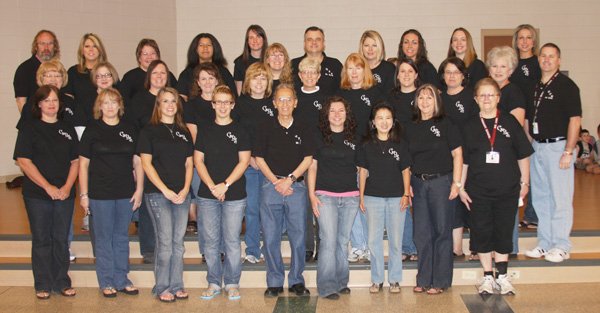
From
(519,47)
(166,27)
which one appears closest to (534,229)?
(519,47)

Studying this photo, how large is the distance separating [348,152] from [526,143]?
1.34 meters

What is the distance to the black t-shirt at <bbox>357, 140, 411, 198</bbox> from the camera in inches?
191

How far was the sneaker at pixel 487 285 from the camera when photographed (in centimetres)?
492

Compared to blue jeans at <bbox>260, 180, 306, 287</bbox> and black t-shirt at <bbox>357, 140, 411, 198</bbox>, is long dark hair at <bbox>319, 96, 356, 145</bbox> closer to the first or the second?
black t-shirt at <bbox>357, 140, 411, 198</bbox>

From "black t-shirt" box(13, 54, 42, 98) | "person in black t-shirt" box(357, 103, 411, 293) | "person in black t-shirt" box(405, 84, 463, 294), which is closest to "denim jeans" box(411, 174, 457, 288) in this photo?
"person in black t-shirt" box(405, 84, 463, 294)

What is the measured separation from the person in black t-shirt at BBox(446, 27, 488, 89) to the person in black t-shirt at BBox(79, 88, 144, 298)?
2855 millimetres

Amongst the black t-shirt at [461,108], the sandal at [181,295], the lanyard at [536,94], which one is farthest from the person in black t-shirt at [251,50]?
the lanyard at [536,94]

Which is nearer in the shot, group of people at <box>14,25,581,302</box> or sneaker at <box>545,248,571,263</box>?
group of people at <box>14,25,581,302</box>

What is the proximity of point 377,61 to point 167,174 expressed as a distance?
2023 mm

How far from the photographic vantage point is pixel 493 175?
15.7 feet

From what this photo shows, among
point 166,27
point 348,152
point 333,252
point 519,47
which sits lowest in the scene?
point 333,252

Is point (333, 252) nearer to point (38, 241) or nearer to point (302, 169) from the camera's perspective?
point (302, 169)

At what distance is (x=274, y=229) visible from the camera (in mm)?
4961

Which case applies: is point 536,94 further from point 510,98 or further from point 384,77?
point 384,77
